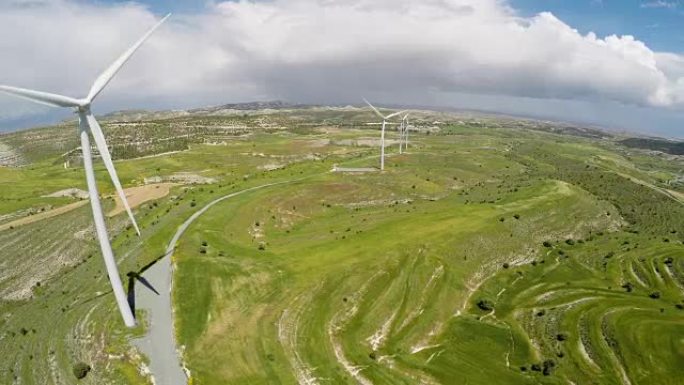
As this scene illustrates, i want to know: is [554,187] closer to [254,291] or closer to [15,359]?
[254,291]

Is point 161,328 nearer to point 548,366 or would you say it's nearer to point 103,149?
point 103,149

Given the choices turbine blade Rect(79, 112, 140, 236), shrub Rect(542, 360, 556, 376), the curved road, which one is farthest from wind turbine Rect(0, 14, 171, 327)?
shrub Rect(542, 360, 556, 376)

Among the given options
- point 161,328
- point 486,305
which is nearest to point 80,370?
point 161,328

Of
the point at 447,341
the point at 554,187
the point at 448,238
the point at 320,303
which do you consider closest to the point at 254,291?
the point at 320,303

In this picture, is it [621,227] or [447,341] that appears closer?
[447,341]

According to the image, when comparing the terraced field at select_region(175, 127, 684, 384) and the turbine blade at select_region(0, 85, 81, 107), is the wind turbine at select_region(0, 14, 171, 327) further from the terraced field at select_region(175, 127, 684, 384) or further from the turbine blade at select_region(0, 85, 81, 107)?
the terraced field at select_region(175, 127, 684, 384)

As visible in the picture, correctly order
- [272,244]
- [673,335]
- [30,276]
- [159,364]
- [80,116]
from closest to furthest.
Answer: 1. [80,116]
2. [159,364]
3. [673,335]
4. [30,276]
5. [272,244]

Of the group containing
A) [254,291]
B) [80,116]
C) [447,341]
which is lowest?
[447,341]
